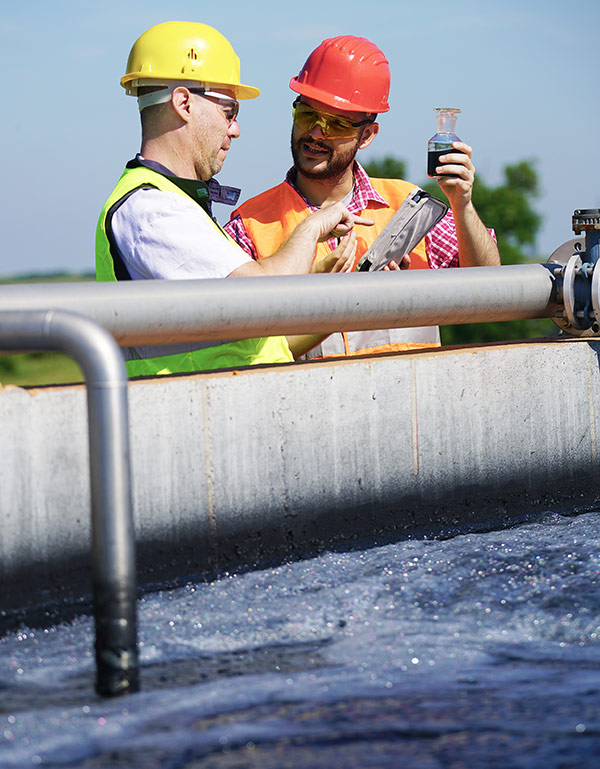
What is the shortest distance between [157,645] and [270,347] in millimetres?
1365

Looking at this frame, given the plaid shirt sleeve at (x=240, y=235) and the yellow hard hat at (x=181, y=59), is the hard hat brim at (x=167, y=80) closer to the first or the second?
the yellow hard hat at (x=181, y=59)

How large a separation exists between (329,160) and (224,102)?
907 millimetres

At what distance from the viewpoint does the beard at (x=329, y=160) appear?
529 cm

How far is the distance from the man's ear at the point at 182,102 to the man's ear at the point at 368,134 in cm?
122

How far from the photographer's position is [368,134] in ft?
17.9

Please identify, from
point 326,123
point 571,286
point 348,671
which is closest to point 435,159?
point 326,123

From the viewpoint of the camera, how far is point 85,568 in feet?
11.4

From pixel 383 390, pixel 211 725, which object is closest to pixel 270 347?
pixel 383 390

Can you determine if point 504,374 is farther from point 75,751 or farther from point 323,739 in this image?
point 75,751

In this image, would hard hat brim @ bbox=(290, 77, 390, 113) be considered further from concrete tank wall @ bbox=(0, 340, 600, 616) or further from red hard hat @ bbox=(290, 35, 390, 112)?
concrete tank wall @ bbox=(0, 340, 600, 616)

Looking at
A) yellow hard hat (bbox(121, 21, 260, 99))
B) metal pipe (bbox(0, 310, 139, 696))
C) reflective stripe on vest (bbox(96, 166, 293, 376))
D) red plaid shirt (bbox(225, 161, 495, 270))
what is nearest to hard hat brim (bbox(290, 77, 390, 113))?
red plaid shirt (bbox(225, 161, 495, 270))

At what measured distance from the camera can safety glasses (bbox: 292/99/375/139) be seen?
525 cm

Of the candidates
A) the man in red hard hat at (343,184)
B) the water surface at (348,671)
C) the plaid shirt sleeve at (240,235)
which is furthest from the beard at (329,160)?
the water surface at (348,671)

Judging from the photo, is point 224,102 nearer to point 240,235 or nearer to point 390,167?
point 240,235
